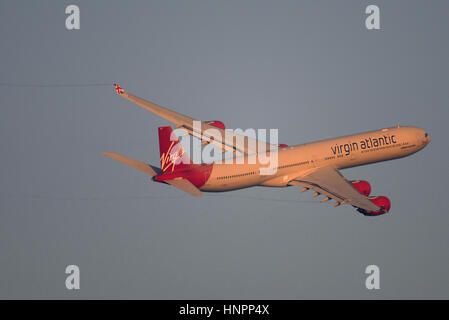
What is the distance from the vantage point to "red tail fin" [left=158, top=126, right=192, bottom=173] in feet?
326

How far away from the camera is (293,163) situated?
104 metres

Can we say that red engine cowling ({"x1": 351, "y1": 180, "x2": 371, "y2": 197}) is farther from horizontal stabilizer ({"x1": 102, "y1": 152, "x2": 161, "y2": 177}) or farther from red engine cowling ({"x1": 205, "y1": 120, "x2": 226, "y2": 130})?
horizontal stabilizer ({"x1": 102, "y1": 152, "x2": 161, "y2": 177})

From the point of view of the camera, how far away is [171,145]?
99.7m

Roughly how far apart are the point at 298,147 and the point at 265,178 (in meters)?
6.57

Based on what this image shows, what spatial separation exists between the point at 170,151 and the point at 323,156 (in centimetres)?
2116

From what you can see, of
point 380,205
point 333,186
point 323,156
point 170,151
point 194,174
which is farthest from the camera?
point 323,156

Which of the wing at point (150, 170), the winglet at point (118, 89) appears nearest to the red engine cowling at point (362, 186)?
the wing at point (150, 170)

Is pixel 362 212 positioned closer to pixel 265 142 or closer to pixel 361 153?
pixel 361 153

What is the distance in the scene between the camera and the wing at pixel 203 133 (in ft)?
359

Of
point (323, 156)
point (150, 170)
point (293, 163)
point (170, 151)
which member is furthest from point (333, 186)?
point (150, 170)

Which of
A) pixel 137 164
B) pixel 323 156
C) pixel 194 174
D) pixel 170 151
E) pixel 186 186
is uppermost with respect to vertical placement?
pixel 170 151

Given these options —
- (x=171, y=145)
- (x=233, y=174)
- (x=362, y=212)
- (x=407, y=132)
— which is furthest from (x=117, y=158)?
(x=407, y=132)

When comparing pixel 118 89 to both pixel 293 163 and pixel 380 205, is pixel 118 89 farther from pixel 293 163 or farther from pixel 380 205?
pixel 380 205

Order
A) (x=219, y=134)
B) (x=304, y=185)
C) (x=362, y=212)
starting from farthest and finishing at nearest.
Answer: (x=219, y=134)
(x=304, y=185)
(x=362, y=212)
